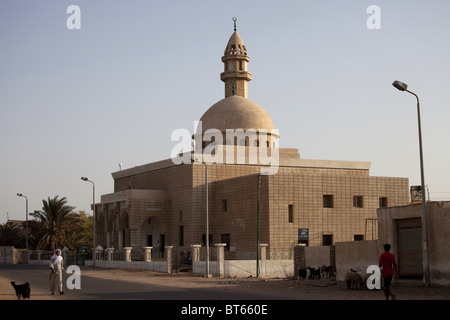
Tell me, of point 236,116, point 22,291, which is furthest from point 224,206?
point 22,291

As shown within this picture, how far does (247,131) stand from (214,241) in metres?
9.91

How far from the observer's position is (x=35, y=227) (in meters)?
69.8

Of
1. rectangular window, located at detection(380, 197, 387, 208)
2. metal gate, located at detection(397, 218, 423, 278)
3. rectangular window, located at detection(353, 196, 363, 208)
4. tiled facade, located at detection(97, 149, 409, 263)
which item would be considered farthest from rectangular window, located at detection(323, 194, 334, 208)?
metal gate, located at detection(397, 218, 423, 278)

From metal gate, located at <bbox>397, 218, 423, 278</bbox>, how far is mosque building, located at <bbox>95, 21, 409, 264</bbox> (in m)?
16.1

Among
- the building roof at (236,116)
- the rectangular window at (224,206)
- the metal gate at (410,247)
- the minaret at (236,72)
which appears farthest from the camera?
the minaret at (236,72)

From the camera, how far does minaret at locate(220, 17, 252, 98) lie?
58406 millimetres

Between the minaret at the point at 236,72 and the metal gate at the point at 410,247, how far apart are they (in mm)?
35698

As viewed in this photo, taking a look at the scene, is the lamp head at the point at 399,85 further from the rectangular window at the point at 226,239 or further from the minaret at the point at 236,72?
the minaret at the point at 236,72

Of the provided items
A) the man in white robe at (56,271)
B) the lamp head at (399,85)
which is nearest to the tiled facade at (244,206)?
the lamp head at (399,85)

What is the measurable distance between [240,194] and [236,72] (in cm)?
1561

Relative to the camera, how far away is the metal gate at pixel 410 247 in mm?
23156

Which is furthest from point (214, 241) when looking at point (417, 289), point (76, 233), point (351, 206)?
point (417, 289)
